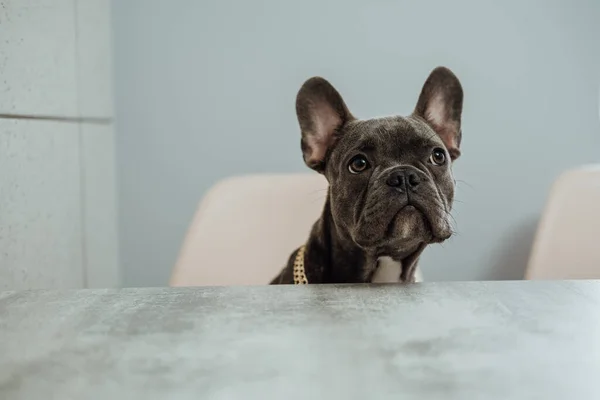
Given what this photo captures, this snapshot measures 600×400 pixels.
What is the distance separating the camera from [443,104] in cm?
112

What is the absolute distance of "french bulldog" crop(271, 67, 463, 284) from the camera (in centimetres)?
93

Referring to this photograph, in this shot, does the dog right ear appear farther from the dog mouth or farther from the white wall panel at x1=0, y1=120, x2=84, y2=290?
the white wall panel at x1=0, y1=120, x2=84, y2=290

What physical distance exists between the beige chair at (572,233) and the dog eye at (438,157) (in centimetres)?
55

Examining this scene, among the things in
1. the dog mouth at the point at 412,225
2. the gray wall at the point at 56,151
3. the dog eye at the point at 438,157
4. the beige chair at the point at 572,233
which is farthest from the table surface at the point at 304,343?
the beige chair at the point at 572,233

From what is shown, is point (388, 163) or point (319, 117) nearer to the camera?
point (388, 163)

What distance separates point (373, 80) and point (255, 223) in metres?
0.59

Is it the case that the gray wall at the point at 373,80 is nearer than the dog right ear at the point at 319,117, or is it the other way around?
the dog right ear at the point at 319,117

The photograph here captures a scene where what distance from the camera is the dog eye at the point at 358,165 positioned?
3.36 feet

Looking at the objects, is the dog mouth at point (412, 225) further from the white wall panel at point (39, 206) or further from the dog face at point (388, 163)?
the white wall panel at point (39, 206)

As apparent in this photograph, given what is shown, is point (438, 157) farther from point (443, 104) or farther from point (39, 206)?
point (39, 206)

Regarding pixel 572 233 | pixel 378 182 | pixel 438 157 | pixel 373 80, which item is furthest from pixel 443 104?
pixel 373 80

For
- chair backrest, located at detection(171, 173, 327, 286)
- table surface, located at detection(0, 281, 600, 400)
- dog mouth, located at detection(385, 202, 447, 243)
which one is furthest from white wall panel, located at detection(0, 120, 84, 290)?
dog mouth, located at detection(385, 202, 447, 243)

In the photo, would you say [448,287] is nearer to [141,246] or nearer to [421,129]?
[421,129]

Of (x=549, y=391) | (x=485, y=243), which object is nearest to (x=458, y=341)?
(x=549, y=391)
